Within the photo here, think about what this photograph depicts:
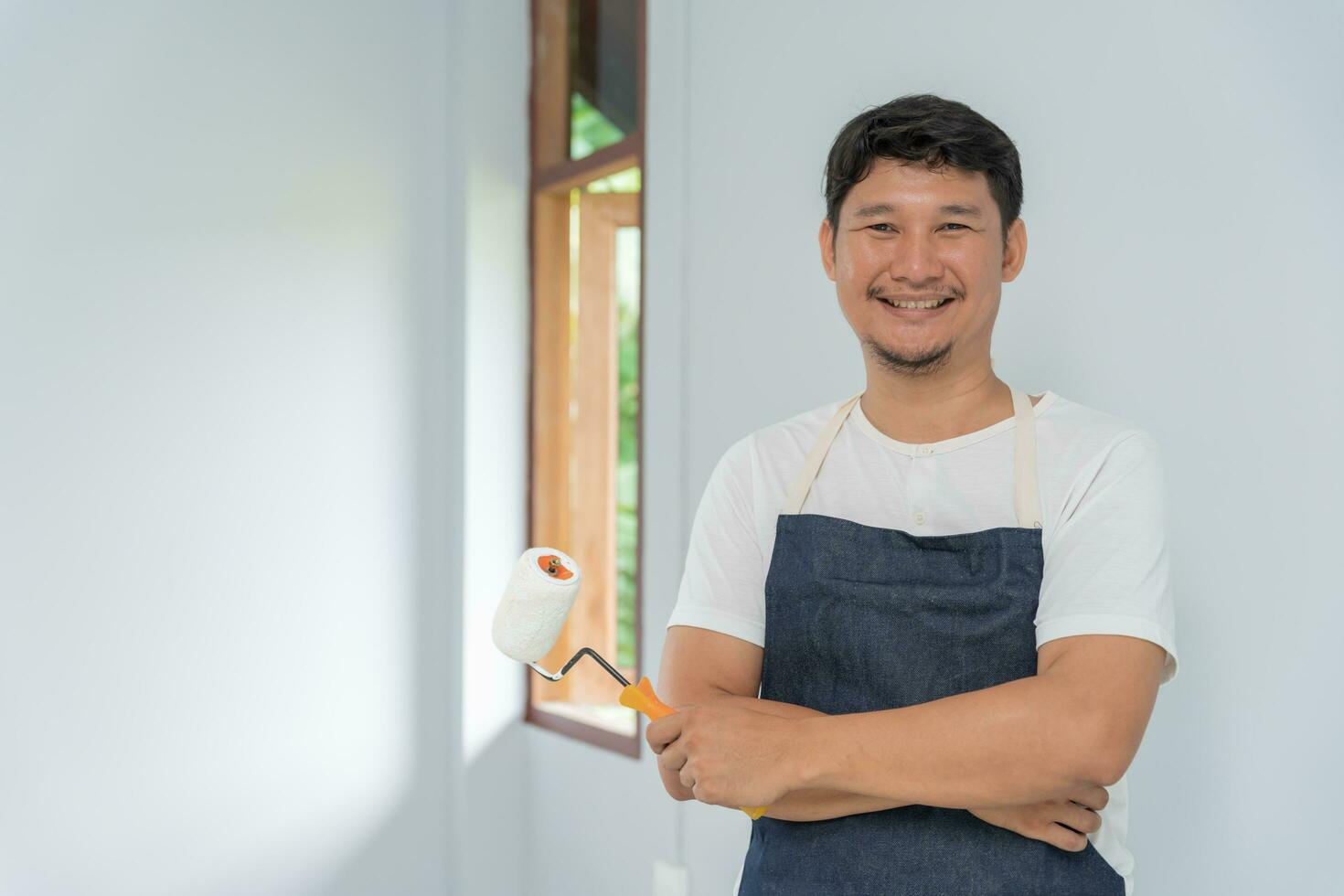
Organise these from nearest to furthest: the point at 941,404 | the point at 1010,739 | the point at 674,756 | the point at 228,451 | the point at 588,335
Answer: the point at 1010,739 → the point at 674,756 → the point at 941,404 → the point at 228,451 → the point at 588,335

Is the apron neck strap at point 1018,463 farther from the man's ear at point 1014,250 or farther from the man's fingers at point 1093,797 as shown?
the man's fingers at point 1093,797

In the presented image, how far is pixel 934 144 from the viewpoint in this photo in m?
1.17

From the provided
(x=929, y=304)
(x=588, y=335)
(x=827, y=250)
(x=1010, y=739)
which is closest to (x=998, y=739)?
(x=1010, y=739)

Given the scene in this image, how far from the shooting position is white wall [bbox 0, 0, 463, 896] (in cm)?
227

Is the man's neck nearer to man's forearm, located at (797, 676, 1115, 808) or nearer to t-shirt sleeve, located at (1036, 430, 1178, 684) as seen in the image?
t-shirt sleeve, located at (1036, 430, 1178, 684)

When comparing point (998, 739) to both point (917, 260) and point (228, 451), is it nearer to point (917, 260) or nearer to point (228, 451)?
point (917, 260)

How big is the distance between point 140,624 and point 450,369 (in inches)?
36.4

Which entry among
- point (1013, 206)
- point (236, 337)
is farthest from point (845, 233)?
point (236, 337)

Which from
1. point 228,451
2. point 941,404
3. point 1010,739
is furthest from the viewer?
point 228,451

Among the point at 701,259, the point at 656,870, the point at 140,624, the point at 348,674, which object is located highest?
the point at 701,259

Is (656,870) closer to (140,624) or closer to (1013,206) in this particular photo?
(140,624)

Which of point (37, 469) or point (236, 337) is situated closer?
point (37, 469)

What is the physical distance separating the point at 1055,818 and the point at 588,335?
194 cm

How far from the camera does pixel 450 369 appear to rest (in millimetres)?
2826
